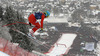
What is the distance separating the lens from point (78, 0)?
82000 mm

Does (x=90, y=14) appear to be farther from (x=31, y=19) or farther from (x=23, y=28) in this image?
(x=31, y=19)

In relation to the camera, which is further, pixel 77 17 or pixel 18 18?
pixel 77 17

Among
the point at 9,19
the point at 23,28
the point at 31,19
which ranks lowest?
the point at 23,28

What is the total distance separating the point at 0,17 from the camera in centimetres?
1230

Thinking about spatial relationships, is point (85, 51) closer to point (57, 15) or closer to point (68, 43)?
point (68, 43)

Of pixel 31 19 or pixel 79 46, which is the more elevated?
pixel 31 19

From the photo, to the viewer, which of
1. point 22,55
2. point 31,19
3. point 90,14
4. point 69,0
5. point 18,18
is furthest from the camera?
point 69,0

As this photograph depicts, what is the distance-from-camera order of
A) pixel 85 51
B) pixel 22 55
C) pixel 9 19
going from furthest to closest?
pixel 85 51, pixel 9 19, pixel 22 55

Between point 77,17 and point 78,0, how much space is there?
1508 inches

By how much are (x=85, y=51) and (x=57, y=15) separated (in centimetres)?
3528

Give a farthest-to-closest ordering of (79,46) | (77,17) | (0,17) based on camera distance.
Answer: (77,17), (79,46), (0,17)

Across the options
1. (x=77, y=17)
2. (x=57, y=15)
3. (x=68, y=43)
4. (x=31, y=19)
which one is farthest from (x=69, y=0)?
(x=31, y=19)

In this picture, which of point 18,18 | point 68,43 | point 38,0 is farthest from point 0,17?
point 38,0

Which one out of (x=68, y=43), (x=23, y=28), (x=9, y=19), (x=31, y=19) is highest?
(x=31, y=19)
